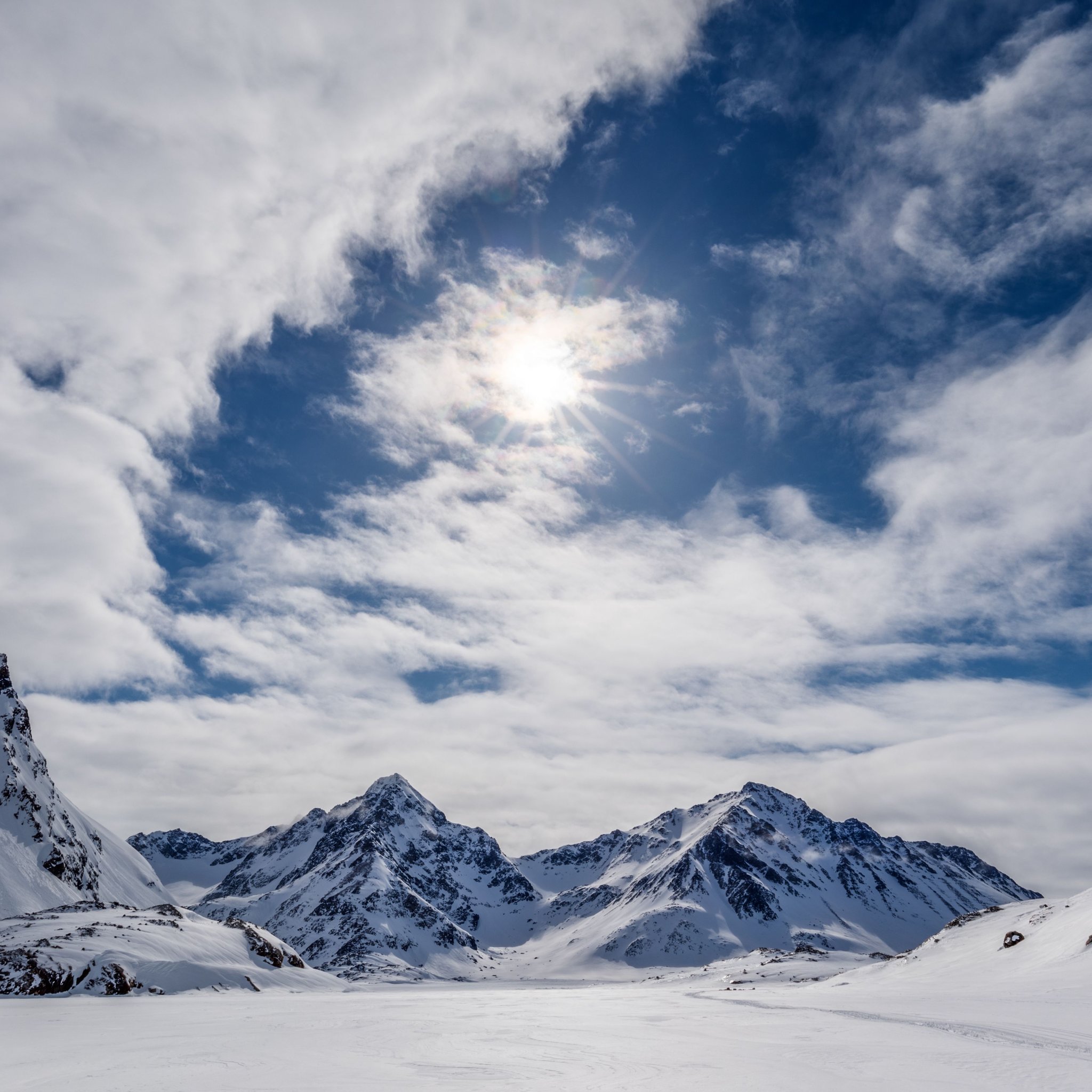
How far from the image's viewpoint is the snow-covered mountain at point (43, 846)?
7975 cm

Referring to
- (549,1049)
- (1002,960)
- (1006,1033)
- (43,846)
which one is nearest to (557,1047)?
(549,1049)

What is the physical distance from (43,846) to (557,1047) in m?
97.4

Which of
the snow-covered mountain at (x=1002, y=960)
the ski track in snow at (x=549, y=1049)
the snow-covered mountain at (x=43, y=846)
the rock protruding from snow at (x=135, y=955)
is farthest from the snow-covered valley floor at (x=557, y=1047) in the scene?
the snow-covered mountain at (x=43, y=846)

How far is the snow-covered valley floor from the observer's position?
14.0 meters

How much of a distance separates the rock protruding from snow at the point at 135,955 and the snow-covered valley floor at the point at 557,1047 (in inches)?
188

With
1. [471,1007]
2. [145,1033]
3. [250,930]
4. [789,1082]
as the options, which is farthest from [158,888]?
[789,1082]

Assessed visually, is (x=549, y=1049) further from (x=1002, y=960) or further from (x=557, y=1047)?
(x=1002, y=960)

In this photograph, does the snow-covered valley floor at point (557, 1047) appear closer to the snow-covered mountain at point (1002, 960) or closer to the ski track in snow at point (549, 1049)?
the ski track in snow at point (549, 1049)

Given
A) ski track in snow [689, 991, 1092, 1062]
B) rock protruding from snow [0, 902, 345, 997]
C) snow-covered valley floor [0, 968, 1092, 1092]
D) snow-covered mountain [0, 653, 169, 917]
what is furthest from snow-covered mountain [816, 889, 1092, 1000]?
snow-covered mountain [0, 653, 169, 917]

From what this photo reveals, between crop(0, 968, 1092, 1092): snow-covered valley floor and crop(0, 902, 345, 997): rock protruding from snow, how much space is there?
188 inches

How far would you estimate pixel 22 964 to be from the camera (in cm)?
3866

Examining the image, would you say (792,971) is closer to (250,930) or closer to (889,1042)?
(250,930)

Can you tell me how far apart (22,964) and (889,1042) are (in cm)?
4364

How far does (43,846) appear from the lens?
8862 centimetres
